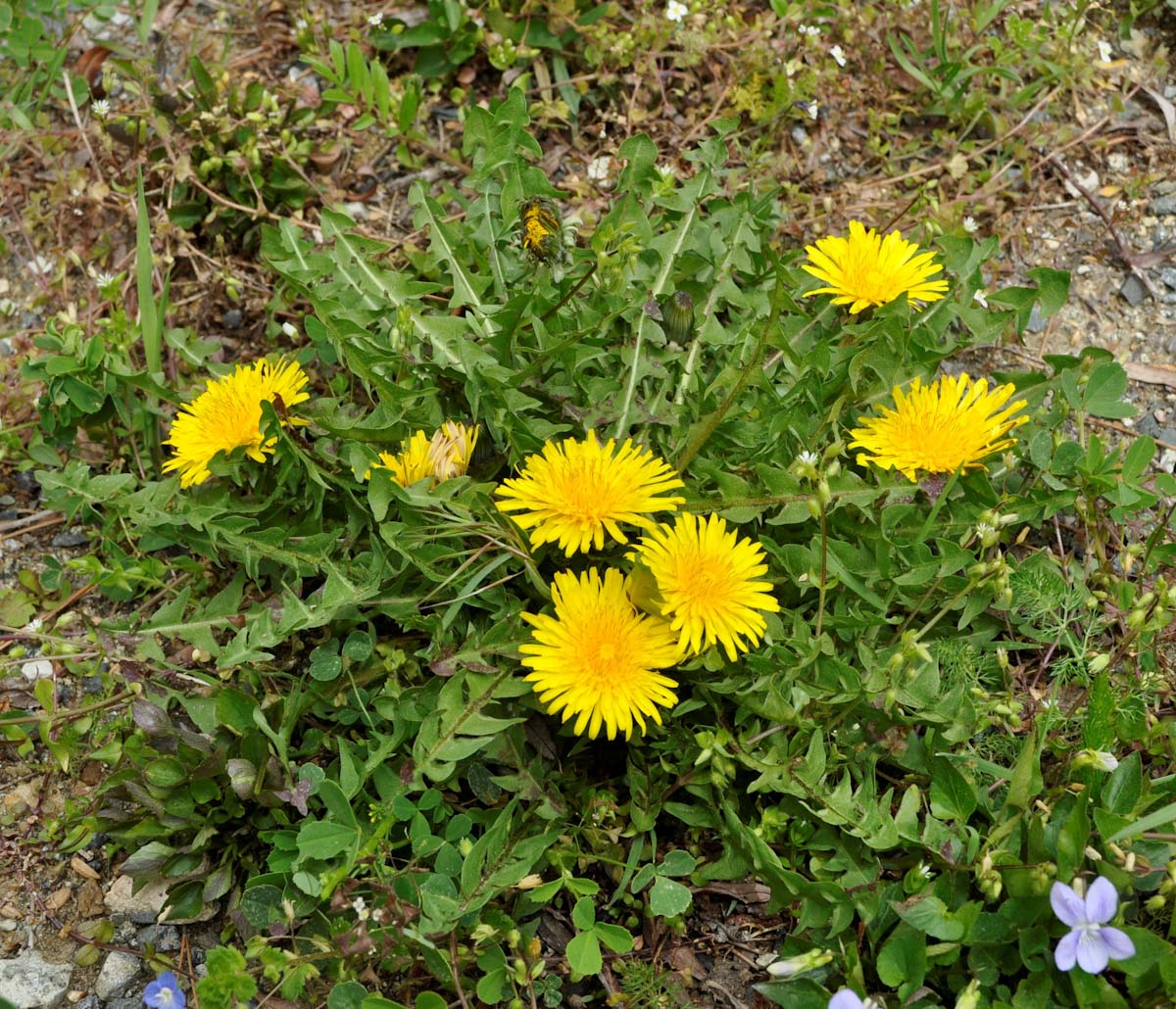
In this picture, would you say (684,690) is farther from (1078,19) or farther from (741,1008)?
(1078,19)

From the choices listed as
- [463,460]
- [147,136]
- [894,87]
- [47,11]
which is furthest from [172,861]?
[894,87]

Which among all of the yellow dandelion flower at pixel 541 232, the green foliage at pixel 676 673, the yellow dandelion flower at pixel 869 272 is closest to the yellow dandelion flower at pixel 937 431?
the green foliage at pixel 676 673

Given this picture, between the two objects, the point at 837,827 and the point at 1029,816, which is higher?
the point at 1029,816

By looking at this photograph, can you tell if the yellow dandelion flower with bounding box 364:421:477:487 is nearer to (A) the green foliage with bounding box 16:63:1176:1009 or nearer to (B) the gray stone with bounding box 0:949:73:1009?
(A) the green foliage with bounding box 16:63:1176:1009

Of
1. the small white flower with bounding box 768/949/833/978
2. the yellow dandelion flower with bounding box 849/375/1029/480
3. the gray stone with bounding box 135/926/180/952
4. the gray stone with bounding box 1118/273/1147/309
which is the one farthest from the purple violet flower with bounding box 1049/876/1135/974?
the gray stone with bounding box 1118/273/1147/309

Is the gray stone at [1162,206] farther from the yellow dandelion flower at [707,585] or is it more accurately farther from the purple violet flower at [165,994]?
the purple violet flower at [165,994]

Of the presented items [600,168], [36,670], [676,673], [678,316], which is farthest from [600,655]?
[600,168]
